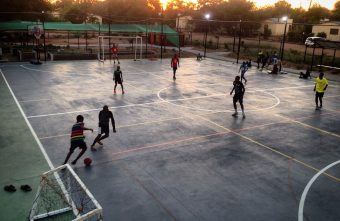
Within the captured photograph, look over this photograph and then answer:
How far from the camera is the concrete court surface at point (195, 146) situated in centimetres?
902

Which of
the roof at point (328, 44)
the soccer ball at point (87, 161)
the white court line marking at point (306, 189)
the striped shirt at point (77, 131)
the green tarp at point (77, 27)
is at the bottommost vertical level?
the white court line marking at point (306, 189)

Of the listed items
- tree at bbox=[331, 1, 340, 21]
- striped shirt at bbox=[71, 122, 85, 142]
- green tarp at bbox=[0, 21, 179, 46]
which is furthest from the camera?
tree at bbox=[331, 1, 340, 21]

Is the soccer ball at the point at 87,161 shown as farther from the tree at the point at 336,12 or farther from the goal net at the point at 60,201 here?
the tree at the point at 336,12

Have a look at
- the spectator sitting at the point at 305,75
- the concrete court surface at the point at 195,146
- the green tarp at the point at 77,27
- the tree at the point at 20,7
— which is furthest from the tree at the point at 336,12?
the tree at the point at 20,7

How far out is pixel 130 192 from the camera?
9.40 metres

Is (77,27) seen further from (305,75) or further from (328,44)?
(328,44)

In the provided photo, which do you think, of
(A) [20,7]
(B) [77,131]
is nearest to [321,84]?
(B) [77,131]

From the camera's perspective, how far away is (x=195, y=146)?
1288cm

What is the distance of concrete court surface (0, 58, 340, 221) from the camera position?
9.02 m

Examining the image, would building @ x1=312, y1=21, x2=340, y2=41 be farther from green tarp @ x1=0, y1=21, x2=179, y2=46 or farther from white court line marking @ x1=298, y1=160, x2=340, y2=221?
white court line marking @ x1=298, y1=160, x2=340, y2=221

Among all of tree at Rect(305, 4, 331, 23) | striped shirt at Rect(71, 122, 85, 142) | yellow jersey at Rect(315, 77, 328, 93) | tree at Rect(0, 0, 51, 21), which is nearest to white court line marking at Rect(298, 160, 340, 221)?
striped shirt at Rect(71, 122, 85, 142)

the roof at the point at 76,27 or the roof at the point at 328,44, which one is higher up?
the roof at the point at 76,27

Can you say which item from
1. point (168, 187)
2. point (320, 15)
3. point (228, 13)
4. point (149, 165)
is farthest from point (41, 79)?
point (320, 15)

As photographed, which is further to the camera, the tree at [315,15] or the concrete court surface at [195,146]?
the tree at [315,15]
